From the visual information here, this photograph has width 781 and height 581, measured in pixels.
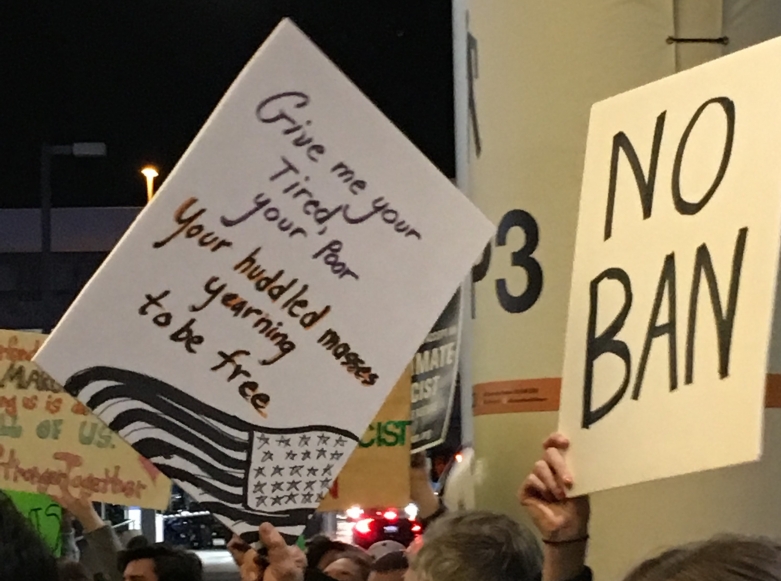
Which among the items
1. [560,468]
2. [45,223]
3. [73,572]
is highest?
[45,223]

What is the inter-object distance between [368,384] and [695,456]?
58 centimetres

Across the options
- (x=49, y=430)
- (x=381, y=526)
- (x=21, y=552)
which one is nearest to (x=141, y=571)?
(x=49, y=430)

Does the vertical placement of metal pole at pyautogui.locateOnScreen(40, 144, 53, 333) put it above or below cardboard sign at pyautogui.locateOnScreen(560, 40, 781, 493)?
above

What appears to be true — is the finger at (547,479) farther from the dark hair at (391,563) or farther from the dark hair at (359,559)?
the dark hair at (359,559)

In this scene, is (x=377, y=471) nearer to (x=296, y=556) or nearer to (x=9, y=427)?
(x=296, y=556)

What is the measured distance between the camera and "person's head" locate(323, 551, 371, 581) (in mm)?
3354

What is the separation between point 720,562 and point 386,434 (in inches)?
68.8

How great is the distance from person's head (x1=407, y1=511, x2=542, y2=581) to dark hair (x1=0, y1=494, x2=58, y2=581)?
64cm

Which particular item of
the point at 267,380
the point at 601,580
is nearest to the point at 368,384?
the point at 267,380

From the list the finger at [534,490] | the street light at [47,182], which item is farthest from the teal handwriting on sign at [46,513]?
the street light at [47,182]

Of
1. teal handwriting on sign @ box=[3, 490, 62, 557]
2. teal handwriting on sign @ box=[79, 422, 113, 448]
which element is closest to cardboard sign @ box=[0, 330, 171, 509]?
teal handwriting on sign @ box=[79, 422, 113, 448]

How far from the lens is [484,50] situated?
2184 mm

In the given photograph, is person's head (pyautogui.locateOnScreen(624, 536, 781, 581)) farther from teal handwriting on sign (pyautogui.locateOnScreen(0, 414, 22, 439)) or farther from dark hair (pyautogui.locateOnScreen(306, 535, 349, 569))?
dark hair (pyautogui.locateOnScreen(306, 535, 349, 569))

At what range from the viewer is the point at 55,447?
3.19 meters
